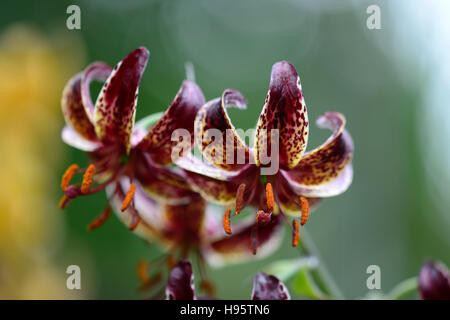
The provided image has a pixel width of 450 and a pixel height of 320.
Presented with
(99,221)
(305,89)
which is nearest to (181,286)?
(99,221)

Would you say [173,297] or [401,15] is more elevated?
[401,15]

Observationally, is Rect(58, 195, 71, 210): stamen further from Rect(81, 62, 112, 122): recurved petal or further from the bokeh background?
the bokeh background

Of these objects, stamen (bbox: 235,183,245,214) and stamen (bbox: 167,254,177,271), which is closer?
stamen (bbox: 235,183,245,214)

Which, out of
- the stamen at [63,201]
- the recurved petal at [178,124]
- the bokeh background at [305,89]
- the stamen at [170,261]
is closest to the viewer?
the recurved petal at [178,124]

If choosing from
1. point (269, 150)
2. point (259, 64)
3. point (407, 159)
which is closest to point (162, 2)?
point (259, 64)

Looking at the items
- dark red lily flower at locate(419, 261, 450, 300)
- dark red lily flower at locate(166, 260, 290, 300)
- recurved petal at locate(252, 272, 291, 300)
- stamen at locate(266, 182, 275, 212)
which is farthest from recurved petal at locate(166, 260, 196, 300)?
dark red lily flower at locate(419, 261, 450, 300)

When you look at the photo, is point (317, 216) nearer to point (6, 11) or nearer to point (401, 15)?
point (401, 15)

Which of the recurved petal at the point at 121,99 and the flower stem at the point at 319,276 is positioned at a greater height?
the recurved petal at the point at 121,99

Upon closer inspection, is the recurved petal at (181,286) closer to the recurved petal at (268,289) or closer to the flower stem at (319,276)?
the recurved petal at (268,289)

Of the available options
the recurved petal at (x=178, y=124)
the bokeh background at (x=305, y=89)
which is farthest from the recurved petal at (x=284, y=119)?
the bokeh background at (x=305, y=89)
